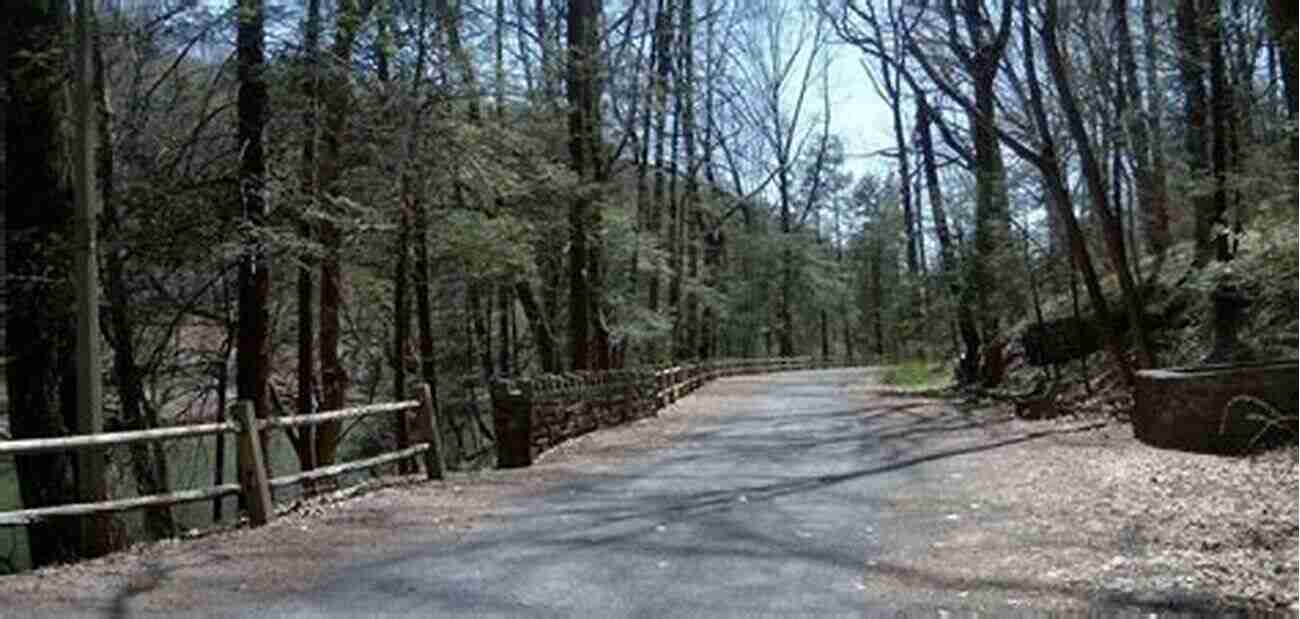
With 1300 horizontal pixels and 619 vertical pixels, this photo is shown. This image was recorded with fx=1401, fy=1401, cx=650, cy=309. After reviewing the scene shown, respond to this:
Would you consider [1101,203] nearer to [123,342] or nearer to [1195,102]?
[1195,102]

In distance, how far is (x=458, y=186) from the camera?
1883 centimetres

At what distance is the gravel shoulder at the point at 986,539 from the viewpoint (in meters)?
Result: 7.71

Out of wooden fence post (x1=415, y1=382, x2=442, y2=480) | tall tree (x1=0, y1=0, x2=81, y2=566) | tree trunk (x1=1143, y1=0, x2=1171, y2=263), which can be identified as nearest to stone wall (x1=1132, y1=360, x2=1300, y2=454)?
wooden fence post (x1=415, y1=382, x2=442, y2=480)

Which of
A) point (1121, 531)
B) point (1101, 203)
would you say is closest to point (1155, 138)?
point (1101, 203)

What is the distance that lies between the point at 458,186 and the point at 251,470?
8.31 meters

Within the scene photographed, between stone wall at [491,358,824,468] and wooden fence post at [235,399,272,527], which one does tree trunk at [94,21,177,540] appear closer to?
stone wall at [491,358,824,468]

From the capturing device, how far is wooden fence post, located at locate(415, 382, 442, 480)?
14.6 m

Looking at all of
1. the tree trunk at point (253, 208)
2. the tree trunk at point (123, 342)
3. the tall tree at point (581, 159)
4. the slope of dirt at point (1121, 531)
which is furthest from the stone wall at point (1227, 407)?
the tall tree at point (581, 159)

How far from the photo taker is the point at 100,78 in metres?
15.6

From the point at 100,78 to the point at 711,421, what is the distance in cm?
1237

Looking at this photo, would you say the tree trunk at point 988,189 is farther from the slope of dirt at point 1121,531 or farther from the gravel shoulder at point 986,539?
the slope of dirt at point 1121,531

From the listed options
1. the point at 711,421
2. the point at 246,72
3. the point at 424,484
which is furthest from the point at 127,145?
the point at 711,421

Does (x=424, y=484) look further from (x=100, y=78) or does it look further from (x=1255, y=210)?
(x=1255, y=210)

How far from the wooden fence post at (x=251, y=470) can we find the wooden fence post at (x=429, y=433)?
3511mm
